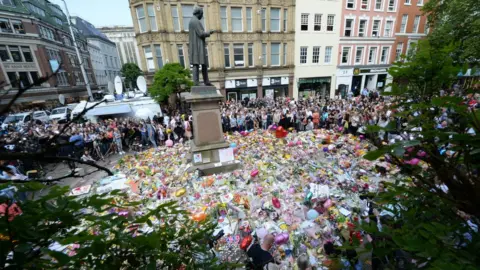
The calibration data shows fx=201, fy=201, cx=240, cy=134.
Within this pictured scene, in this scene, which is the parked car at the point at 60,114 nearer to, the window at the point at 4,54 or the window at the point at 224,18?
the window at the point at 4,54

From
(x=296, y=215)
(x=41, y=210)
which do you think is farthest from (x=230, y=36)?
(x=41, y=210)

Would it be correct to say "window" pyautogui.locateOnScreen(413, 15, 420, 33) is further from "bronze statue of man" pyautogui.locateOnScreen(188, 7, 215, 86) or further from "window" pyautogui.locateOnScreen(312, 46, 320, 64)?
"bronze statue of man" pyautogui.locateOnScreen(188, 7, 215, 86)

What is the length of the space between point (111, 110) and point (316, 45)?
70.4ft

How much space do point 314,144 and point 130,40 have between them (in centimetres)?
9121

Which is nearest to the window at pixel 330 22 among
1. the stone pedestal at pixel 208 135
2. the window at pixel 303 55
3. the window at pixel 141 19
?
the window at pixel 303 55

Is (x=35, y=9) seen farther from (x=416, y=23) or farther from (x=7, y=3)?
(x=416, y=23)

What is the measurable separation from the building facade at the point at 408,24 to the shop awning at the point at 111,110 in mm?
30813

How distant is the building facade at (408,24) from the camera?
23.8 meters

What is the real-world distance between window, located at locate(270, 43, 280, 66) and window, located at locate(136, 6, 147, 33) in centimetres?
1281

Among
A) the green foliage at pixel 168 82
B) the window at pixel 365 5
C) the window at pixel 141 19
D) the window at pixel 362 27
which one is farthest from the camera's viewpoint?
the window at pixel 362 27

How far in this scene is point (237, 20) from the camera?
2053 centimetres

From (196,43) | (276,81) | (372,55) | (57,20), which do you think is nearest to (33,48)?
(57,20)

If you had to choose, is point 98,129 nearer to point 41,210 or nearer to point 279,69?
point 41,210

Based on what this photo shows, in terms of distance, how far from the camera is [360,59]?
24.5 m
